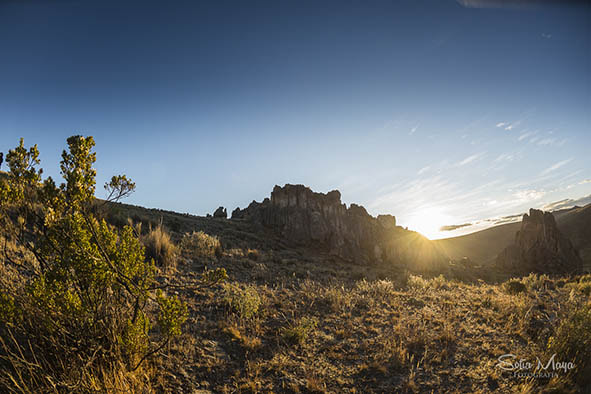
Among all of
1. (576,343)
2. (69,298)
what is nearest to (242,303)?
(69,298)

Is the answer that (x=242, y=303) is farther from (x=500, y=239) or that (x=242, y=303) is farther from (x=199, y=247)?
(x=500, y=239)

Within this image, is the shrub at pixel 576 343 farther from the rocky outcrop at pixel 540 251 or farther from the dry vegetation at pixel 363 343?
the rocky outcrop at pixel 540 251

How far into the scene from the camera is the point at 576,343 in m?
4.49

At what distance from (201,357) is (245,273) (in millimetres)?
5749

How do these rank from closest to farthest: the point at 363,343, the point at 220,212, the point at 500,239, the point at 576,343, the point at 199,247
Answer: the point at 576,343
the point at 363,343
the point at 199,247
the point at 220,212
the point at 500,239

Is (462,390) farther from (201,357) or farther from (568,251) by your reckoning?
(568,251)

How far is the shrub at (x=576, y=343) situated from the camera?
4.14m

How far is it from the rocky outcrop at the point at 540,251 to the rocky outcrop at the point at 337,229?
15.3 metres

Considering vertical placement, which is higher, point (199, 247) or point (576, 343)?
point (199, 247)

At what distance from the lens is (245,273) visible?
402 inches

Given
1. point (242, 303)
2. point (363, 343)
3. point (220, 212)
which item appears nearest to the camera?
point (363, 343)

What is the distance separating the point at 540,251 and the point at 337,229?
33.7 meters

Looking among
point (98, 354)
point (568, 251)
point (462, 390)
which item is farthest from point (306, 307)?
point (568, 251)

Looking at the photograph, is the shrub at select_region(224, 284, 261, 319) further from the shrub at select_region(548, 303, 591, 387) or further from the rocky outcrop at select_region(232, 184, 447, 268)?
the rocky outcrop at select_region(232, 184, 447, 268)
